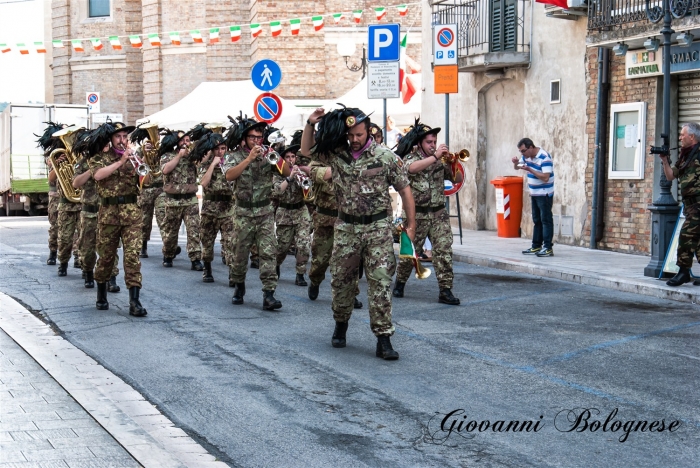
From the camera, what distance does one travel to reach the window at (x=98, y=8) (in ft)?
177

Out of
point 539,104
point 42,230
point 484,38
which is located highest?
point 484,38

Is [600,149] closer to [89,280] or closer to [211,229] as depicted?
[211,229]

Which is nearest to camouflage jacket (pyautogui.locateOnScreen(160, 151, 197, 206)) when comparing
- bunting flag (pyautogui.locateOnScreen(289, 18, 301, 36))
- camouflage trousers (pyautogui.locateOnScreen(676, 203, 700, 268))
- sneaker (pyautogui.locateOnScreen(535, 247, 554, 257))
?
sneaker (pyautogui.locateOnScreen(535, 247, 554, 257))

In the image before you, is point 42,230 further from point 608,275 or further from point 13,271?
point 608,275

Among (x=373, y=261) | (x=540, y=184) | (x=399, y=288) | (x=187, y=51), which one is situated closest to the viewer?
(x=373, y=261)

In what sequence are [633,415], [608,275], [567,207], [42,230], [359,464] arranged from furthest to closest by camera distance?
[42,230] → [567,207] → [608,275] → [633,415] → [359,464]

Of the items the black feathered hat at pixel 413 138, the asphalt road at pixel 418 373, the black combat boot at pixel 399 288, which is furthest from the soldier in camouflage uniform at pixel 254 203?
the black combat boot at pixel 399 288

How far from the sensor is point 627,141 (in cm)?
1800

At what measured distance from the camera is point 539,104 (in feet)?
68.2

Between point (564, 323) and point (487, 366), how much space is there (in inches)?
94.6

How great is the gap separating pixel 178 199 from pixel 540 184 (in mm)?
5544

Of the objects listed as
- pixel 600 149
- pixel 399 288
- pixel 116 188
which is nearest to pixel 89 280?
pixel 116 188

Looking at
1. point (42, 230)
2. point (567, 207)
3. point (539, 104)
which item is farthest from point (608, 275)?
point (42, 230)

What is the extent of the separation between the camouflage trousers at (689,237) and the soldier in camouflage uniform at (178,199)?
6605 millimetres
